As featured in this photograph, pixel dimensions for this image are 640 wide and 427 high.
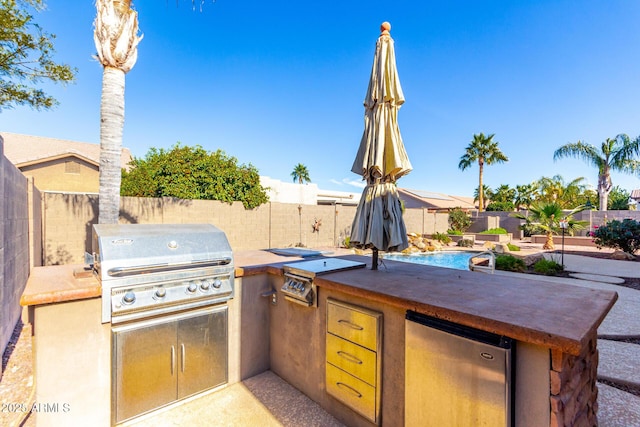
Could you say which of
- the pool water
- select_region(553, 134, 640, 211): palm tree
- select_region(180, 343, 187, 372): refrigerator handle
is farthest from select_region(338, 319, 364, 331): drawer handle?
select_region(553, 134, 640, 211): palm tree

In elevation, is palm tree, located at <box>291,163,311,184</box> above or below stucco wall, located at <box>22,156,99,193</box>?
above

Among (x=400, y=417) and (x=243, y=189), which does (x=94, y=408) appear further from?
(x=243, y=189)

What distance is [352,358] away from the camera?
2193 millimetres

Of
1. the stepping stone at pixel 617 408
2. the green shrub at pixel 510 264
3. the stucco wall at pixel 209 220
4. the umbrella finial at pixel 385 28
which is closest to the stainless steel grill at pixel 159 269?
the umbrella finial at pixel 385 28

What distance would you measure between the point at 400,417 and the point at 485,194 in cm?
3420

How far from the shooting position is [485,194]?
3094 cm

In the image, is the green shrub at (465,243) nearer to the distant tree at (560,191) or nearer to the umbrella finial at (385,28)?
the distant tree at (560,191)

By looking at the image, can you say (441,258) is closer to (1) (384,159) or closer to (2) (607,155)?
(1) (384,159)

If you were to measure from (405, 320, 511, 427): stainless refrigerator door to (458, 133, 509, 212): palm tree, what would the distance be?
25910 millimetres

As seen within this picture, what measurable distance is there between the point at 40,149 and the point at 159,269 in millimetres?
22911

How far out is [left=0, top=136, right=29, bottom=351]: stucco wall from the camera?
320cm

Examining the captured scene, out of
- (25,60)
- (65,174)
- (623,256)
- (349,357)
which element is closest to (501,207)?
(623,256)

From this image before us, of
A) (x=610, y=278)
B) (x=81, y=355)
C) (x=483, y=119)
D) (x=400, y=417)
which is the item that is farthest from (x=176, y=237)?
(x=483, y=119)

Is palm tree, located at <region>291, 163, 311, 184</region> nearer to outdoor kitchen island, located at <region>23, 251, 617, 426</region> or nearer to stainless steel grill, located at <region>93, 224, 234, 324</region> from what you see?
outdoor kitchen island, located at <region>23, 251, 617, 426</region>
